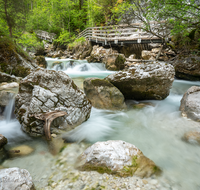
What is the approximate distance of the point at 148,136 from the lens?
10.9ft

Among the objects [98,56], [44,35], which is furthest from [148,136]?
[44,35]

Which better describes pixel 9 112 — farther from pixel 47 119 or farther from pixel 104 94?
pixel 104 94

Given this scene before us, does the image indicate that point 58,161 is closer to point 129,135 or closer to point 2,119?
point 129,135

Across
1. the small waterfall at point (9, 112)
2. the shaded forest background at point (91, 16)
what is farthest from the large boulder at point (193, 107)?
the small waterfall at point (9, 112)

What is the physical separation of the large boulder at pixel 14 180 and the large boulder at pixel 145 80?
13.4ft

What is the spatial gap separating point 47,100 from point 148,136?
2.66m

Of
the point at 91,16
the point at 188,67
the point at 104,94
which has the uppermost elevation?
the point at 91,16

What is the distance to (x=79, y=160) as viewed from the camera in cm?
231

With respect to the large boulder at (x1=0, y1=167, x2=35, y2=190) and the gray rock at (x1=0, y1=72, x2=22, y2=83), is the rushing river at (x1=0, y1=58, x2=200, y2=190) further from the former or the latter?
the gray rock at (x1=0, y1=72, x2=22, y2=83)

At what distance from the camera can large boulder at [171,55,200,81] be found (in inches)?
301

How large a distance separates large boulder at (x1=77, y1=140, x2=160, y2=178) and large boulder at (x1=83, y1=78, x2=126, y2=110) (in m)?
2.47

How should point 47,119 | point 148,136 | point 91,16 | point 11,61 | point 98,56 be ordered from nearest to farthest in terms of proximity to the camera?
point 47,119, point 148,136, point 11,61, point 98,56, point 91,16

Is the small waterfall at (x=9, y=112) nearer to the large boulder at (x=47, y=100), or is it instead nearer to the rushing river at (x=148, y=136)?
the rushing river at (x=148, y=136)

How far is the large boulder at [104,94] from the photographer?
15.2 feet
